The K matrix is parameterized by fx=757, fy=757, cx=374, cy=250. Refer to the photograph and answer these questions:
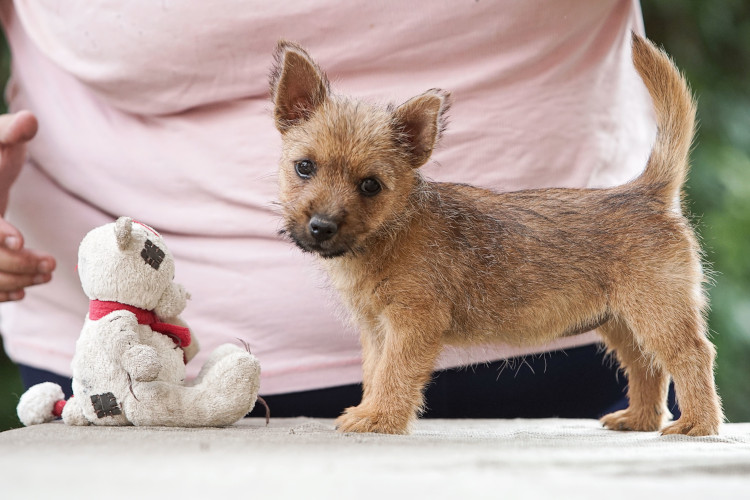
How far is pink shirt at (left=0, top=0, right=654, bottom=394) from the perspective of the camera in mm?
2086

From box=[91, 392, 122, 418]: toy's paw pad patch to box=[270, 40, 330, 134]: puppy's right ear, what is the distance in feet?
2.31

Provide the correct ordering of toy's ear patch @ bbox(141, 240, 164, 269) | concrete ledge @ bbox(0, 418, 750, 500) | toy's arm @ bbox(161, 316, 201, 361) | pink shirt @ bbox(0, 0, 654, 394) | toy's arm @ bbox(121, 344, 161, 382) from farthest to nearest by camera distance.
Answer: pink shirt @ bbox(0, 0, 654, 394) < toy's arm @ bbox(161, 316, 201, 361) < toy's ear patch @ bbox(141, 240, 164, 269) < toy's arm @ bbox(121, 344, 161, 382) < concrete ledge @ bbox(0, 418, 750, 500)

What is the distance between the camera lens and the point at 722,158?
396 centimetres

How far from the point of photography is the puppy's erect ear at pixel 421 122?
1.70m

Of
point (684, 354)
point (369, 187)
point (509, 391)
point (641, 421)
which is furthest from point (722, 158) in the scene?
point (369, 187)

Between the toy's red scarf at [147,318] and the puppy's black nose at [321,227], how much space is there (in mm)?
413

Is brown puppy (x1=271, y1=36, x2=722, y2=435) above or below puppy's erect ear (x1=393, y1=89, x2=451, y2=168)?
below

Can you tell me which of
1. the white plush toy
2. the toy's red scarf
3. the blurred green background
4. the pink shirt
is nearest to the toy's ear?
the white plush toy

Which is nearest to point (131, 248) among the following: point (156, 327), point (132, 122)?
point (156, 327)

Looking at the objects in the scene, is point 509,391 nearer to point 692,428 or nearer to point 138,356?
point 692,428

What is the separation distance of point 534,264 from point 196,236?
1.05 m

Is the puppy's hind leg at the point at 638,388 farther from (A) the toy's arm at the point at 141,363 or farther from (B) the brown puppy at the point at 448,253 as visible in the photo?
(A) the toy's arm at the point at 141,363

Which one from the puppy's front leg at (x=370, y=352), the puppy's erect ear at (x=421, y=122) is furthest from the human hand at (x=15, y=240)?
the puppy's erect ear at (x=421, y=122)

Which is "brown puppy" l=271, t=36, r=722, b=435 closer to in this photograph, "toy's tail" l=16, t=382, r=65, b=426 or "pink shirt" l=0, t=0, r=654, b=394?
"pink shirt" l=0, t=0, r=654, b=394
